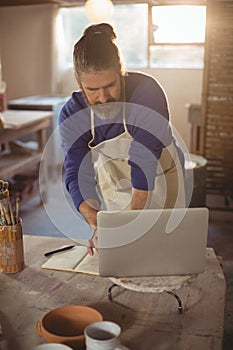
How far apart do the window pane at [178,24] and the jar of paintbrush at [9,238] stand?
425 cm

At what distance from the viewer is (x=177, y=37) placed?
5.30m

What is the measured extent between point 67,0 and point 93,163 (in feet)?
10.4

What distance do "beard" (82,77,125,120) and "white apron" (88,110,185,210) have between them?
193 millimetres

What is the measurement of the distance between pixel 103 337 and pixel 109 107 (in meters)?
0.86

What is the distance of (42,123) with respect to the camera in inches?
158

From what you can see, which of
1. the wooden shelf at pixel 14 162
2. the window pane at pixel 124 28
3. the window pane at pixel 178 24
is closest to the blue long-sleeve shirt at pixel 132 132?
the wooden shelf at pixel 14 162

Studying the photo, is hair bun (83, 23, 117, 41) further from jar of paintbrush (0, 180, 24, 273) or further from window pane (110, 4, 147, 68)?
window pane (110, 4, 147, 68)

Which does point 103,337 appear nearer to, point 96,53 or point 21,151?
point 96,53

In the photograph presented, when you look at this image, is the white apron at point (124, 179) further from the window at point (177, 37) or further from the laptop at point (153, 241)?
the window at point (177, 37)

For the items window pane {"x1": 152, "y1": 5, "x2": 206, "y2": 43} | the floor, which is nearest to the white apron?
the floor

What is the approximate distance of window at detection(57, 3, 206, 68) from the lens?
5.16m

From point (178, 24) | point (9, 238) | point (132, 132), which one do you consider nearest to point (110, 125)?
point (132, 132)

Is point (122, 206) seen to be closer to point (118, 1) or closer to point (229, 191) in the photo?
point (229, 191)

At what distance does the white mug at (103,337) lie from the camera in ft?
2.89
